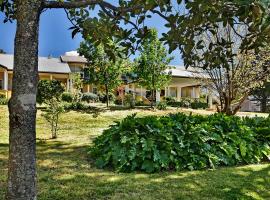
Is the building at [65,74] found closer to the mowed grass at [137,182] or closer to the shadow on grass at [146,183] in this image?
the mowed grass at [137,182]

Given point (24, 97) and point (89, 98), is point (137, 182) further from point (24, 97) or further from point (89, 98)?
point (89, 98)

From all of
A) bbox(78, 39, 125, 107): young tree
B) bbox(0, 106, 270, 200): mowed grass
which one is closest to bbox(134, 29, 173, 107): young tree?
bbox(78, 39, 125, 107): young tree

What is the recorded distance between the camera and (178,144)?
8.99 metres

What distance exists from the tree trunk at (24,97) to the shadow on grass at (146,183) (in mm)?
2504

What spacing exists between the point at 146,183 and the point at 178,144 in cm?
213

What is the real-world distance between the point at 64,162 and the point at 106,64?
23845mm

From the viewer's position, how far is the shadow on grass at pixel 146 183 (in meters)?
6.25

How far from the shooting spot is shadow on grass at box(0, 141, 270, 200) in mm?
6250

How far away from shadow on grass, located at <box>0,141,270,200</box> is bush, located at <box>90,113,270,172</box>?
397 mm

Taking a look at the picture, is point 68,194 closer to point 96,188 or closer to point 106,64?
point 96,188

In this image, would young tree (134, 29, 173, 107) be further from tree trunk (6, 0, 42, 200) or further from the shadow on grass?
tree trunk (6, 0, 42, 200)

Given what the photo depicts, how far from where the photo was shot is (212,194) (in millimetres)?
6488

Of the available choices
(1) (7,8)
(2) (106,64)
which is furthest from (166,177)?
(2) (106,64)

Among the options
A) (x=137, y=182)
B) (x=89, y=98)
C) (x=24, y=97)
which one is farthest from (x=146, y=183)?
(x=89, y=98)
